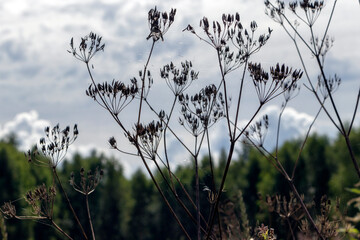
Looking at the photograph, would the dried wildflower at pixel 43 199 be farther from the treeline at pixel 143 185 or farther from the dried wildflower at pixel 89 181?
the treeline at pixel 143 185

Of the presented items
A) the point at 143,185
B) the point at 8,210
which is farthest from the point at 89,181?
the point at 143,185

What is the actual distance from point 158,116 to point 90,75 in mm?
726

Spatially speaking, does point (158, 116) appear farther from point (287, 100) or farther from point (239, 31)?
point (287, 100)

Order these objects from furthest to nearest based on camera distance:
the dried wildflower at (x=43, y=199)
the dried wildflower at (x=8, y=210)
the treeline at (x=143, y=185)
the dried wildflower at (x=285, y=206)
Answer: the treeline at (x=143, y=185), the dried wildflower at (x=285, y=206), the dried wildflower at (x=8, y=210), the dried wildflower at (x=43, y=199)

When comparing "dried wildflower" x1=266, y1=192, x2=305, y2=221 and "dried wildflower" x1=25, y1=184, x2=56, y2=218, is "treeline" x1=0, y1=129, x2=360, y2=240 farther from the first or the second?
"dried wildflower" x1=25, y1=184, x2=56, y2=218

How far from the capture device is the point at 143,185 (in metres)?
54.8

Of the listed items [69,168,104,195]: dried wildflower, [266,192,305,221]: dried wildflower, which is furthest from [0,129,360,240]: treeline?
[69,168,104,195]: dried wildflower

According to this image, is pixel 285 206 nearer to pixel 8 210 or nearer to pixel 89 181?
pixel 89 181

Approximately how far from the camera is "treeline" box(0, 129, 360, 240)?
34781 millimetres

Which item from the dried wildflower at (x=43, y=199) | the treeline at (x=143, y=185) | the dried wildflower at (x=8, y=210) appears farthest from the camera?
the treeline at (x=143, y=185)

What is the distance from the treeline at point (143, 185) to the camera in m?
34.8

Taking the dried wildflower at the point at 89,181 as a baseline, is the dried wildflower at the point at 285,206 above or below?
below

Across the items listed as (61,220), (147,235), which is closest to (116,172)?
(147,235)

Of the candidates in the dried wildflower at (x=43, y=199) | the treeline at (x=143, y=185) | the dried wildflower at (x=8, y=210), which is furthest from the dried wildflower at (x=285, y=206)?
the treeline at (x=143, y=185)
